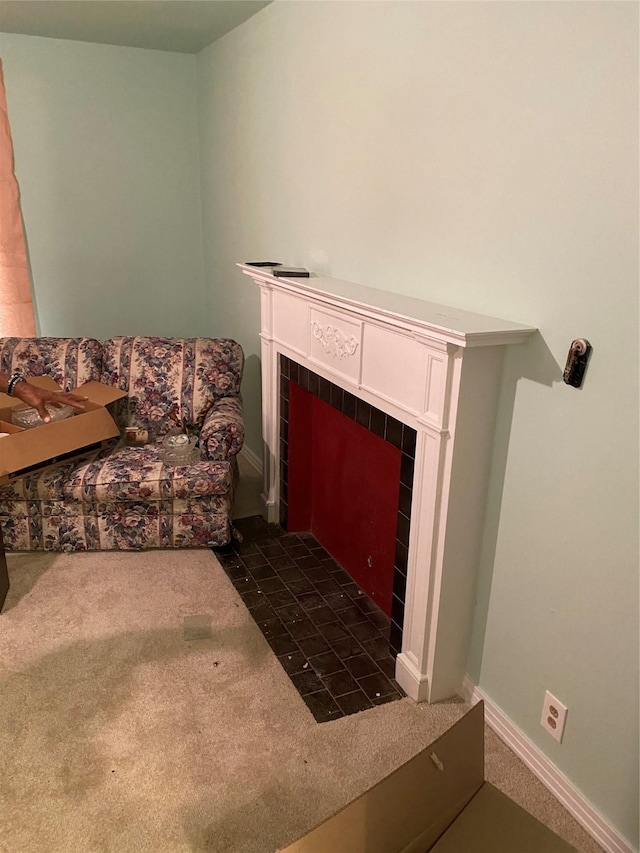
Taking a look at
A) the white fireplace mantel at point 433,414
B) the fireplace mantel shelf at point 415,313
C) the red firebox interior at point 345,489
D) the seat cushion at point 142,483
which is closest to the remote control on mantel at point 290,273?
the fireplace mantel shelf at point 415,313

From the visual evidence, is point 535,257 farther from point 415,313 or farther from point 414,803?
point 414,803

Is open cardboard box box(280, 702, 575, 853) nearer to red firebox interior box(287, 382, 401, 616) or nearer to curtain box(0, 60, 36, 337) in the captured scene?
red firebox interior box(287, 382, 401, 616)

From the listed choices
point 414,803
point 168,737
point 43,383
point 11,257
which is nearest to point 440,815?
point 414,803

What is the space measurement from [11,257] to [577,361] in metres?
3.30

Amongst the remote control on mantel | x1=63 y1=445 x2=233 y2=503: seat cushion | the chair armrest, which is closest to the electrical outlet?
x1=63 y1=445 x2=233 y2=503: seat cushion

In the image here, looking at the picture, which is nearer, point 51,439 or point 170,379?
point 51,439

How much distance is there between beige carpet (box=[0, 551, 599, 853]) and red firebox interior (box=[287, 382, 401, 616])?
1.79ft

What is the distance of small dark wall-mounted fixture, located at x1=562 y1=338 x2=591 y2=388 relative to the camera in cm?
151

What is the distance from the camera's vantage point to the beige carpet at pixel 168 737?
1.69m

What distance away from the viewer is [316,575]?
279cm

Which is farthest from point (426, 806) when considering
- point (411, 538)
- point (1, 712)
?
point (1, 712)

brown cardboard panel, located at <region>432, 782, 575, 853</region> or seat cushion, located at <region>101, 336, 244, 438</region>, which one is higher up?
seat cushion, located at <region>101, 336, 244, 438</region>

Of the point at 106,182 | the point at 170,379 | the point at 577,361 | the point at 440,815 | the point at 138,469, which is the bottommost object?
the point at 440,815

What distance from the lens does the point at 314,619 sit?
2.50 meters
